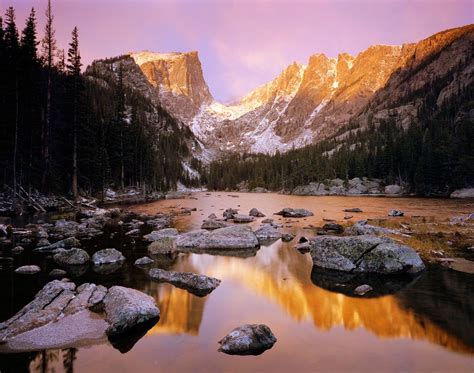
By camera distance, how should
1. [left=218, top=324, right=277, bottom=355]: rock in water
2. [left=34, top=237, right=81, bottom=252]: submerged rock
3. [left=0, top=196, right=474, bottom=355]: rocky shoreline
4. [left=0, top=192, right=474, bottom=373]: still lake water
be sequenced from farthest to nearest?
[left=34, top=237, right=81, bottom=252]: submerged rock
[left=0, top=196, right=474, bottom=355]: rocky shoreline
[left=218, top=324, right=277, bottom=355]: rock in water
[left=0, top=192, right=474, bottom=373]: still lake water

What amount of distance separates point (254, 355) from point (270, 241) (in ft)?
49.8

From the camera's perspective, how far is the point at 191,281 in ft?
42.1

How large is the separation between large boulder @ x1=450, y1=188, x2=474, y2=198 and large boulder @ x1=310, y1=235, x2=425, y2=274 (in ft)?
226

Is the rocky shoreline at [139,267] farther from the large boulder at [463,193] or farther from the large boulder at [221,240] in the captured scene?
the large boulder at [463,193]

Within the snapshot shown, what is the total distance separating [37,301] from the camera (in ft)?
32.7

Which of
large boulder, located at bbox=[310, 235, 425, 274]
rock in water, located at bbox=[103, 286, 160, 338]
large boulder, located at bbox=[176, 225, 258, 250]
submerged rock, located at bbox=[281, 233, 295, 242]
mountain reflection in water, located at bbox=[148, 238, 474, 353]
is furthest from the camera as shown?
submerged rock, located at bbox=[281, 233, 295, 242]

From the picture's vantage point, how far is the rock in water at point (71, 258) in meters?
15.7

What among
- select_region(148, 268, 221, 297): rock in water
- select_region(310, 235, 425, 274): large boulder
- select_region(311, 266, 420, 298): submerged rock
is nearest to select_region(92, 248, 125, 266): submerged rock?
select_region(148, 268, 221, 297): rock in water

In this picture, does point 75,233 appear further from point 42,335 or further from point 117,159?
point 117,159

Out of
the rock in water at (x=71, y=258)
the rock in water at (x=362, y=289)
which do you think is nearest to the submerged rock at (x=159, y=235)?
the rock in water at (x=71, y=258)

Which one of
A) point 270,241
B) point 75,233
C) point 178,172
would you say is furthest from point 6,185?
point 178,172

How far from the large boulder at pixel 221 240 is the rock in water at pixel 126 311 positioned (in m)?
9.98

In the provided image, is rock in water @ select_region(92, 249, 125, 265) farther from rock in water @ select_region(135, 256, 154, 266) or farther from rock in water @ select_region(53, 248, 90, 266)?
rock in water @ select_region(135, 256, 154, 266)

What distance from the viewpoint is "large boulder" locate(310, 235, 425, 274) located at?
1447 cm
